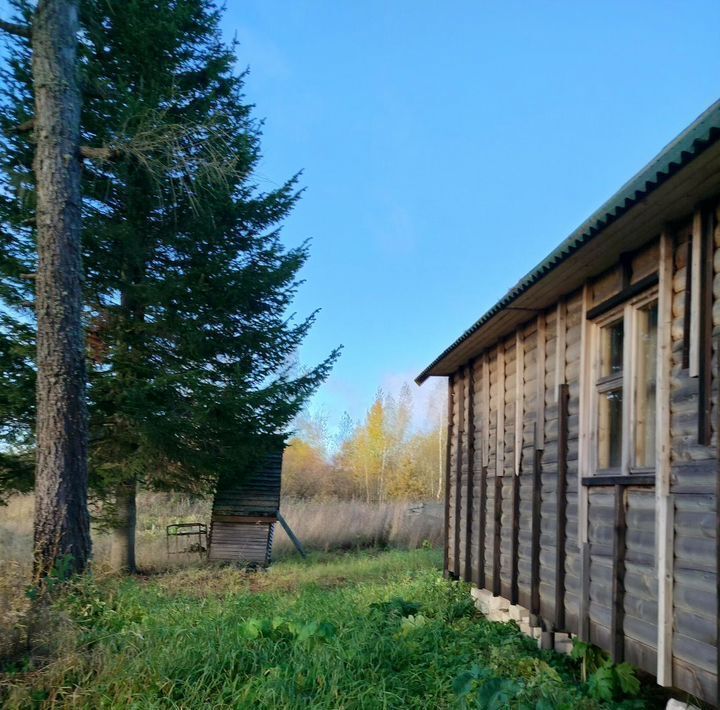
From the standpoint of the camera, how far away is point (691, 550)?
4.12 meters

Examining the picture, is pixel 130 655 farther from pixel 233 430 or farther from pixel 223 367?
pixel 223 367

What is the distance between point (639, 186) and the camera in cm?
400

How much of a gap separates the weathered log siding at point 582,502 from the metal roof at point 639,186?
1.59 feet

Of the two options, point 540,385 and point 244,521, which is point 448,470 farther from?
point 244,521

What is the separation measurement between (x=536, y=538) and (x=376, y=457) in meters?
41.9

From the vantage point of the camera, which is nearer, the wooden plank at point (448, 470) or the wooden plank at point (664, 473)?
the wooden plank at point (664, 473)

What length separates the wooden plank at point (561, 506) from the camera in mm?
6211

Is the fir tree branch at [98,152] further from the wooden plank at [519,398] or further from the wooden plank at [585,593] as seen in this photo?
the wooden plank at [585,593]

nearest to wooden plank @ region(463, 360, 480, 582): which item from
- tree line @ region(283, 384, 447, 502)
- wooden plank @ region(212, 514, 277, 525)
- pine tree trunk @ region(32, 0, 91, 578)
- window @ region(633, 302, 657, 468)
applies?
window @ region(633, 302, 657, 468)

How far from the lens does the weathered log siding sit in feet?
13.4

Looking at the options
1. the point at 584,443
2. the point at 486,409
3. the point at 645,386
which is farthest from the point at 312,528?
the point at 645,386

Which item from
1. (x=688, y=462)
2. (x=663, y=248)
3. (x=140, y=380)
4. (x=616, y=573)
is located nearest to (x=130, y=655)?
(x=616, y=573)

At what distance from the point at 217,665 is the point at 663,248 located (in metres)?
4.38

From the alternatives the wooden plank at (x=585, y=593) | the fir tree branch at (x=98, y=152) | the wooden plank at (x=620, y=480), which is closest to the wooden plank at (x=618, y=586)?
the wooden plank at (x=620, y=480)
